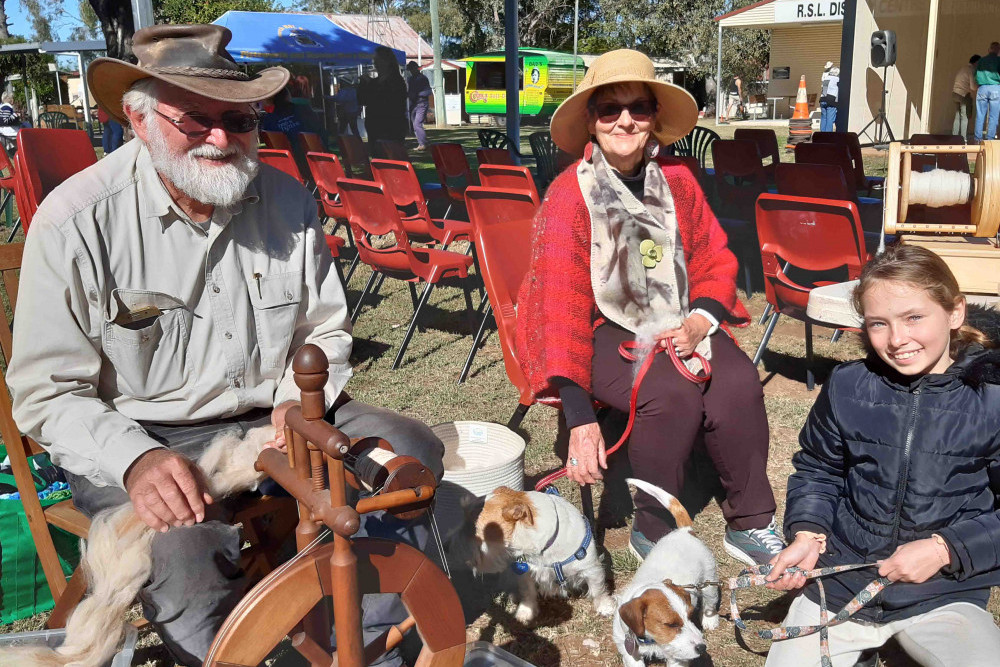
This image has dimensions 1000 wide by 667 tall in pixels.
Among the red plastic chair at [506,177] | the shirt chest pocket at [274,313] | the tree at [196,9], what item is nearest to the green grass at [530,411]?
the shirt chest pocket at [274,313]

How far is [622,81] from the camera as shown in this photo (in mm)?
2697

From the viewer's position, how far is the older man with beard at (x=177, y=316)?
1.88 metres

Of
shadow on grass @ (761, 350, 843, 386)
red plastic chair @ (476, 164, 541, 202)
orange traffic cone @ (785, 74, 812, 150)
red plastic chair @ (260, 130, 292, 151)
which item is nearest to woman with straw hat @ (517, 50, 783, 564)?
shadow on grass @ (761, 350, 843, 386)

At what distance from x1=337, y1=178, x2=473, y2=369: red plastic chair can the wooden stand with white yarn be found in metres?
2.53

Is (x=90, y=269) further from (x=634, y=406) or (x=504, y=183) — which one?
(x=504, y=183)

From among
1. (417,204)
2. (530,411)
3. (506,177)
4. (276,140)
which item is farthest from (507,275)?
(276,140)

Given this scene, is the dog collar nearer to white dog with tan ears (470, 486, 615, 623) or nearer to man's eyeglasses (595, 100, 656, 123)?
white dog with tan ears (470, 486, 615, 623)

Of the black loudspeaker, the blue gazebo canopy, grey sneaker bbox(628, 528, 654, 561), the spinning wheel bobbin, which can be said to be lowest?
grey sneaker bbox(628, 528, 654, 561)

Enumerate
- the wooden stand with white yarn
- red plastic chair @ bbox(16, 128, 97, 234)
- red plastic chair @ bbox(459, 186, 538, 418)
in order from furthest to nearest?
red plastic chair @ bbox(16, 128, 97, 234)
red plastic chair @ bbox(459, 186, 538, 418)
the wooden stand with white yarn

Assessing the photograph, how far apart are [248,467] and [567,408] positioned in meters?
1.04

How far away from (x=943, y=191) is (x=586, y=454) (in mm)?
1816

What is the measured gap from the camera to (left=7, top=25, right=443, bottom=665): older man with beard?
188 cm

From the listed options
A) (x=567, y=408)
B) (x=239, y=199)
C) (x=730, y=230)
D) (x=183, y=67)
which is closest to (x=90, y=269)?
(x=239, y=199)

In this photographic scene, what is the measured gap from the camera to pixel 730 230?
21.1ft
